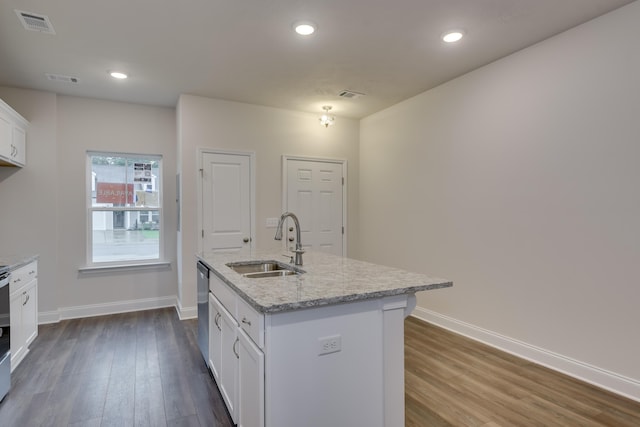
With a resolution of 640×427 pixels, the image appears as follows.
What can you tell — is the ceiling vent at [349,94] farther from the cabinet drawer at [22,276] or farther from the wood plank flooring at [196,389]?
the cabinet drawer at [22,276]

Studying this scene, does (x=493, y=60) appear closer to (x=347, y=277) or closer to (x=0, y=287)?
(x=347, y=277)

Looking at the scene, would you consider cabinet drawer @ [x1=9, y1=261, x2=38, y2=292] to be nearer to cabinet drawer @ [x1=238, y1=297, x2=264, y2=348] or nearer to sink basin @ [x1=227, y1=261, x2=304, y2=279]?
sink basin @ [x1=227, y1=261, x2=304, y2=279]

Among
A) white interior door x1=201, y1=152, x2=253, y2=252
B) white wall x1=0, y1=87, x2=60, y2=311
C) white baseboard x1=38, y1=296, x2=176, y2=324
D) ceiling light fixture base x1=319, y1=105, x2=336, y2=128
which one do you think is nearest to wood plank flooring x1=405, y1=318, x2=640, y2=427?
white interior door x1=201, y1=152, x2=253, y2=252

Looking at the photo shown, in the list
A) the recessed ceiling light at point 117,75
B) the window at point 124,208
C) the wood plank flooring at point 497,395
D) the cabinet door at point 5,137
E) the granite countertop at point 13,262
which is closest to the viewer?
the wood plank flooring at point 497,395

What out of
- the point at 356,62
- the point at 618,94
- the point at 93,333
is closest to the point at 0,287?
the point at 93,333

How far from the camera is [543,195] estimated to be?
2945 millimetres

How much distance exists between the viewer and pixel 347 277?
2.01m

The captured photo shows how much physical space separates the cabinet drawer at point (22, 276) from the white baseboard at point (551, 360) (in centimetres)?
401

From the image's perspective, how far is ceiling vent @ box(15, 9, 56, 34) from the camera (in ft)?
8.15

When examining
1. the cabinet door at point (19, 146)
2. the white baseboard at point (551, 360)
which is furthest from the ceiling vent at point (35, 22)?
the white baseboard at point (551, 360)

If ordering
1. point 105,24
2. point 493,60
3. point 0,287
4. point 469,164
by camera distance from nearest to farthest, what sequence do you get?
point 0,287
point 105,24
point 493,60
point 469,164

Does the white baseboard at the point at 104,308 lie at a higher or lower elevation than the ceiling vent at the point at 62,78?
lower

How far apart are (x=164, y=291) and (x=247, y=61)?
3222 mm

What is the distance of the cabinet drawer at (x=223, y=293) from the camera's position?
2002 mm
